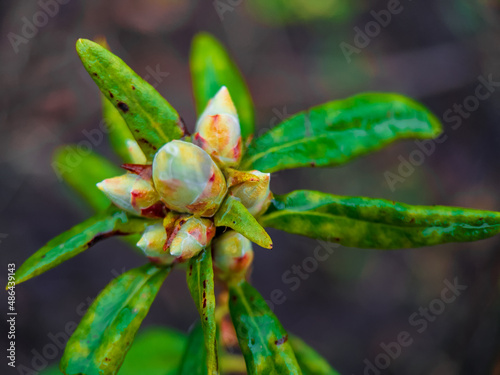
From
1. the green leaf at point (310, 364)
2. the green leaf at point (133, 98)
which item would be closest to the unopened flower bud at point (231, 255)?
the green leaf at point (133, 98)

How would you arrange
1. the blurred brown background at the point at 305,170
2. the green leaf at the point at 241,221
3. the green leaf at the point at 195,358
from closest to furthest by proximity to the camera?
the green leaf at the point at 241,221
the green leaf at the point at 195,358
the blurred brown background at the point at 305,170

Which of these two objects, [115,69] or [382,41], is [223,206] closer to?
[115,69]

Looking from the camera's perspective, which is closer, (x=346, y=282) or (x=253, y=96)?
(x=346, y=282)

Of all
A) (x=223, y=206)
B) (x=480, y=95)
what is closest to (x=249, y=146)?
(x=223, y=206)

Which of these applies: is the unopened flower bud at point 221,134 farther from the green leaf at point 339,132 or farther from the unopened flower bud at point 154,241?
the unopened flower bud at point 154,241

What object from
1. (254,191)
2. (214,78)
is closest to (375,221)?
(254,191)

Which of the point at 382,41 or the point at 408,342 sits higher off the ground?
the point at 382,41
